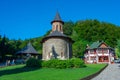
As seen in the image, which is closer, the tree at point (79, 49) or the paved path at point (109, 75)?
the paved path at point (109, 75)

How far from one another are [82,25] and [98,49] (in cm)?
1878

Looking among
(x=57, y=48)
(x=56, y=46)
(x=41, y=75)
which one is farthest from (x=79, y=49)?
(x=41, y=75)

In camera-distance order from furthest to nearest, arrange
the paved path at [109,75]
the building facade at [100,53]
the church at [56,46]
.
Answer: the building facade at [100,53] < the church at [56,46] < the paved path at [109,75]

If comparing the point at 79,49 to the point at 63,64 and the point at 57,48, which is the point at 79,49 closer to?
the point at 57,48

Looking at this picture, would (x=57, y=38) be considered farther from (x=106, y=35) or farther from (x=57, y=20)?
(x=106, y=35)

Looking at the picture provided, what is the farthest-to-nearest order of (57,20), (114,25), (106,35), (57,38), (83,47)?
(114,25)
(106,35)
(83,47)
(57,20)
(57,38)

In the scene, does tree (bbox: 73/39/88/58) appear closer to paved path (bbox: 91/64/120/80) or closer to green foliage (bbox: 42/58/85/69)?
green foliage (bbox: 42/58/85/69)

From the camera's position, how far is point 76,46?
75500 mm

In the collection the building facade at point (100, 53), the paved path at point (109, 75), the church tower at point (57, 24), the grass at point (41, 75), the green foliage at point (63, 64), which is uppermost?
the church tower at point (57, 24)

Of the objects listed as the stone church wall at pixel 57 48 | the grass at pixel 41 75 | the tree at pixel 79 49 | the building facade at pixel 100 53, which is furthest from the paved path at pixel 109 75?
the tree at pixel 79 49

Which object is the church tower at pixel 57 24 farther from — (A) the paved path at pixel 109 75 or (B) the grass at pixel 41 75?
(B) the grass at pixel 41 75

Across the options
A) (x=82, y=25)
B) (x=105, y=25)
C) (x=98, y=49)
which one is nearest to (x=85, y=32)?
(x=82, y=25)

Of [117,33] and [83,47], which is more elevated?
[117,33]

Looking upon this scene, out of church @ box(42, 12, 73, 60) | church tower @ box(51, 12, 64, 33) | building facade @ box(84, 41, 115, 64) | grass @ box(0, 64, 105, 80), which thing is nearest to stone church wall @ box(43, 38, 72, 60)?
church @ box(42, 12, 73, 60)
